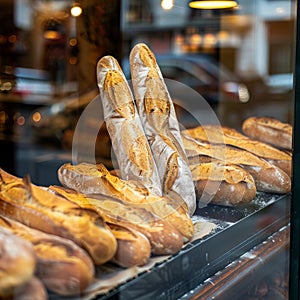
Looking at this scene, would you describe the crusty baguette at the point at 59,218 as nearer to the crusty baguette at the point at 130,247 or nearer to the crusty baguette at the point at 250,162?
the crusty baguette at the point at 130,247

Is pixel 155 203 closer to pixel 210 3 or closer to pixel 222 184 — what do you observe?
pixel 222 184

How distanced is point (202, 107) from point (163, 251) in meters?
0.63

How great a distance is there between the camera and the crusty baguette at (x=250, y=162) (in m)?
1.19

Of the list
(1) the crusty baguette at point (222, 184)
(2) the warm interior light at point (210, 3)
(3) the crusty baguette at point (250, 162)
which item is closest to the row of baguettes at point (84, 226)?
(1) the crusty baguette at point (222, 184)

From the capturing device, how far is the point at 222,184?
1.15 meters

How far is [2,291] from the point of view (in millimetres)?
568

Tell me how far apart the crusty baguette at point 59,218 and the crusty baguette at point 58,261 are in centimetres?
1

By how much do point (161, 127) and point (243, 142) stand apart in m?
0.39

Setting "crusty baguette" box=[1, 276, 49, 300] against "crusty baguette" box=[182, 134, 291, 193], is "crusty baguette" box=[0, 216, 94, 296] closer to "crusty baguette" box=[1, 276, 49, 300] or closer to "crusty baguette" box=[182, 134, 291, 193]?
"crusty baguette" box=[1, 276, 49, 300]

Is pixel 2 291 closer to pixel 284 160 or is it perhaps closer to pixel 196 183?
pixel 196 183

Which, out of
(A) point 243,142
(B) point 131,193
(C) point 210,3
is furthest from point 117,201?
(C) point 210,3

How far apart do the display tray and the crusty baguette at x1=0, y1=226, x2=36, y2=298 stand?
0.13 metres

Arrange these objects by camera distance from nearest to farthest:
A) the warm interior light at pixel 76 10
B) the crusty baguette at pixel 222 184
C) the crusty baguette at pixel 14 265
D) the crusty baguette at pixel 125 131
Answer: the crusty baguette at pixel 14 265
the crusty baguette at pixel 125 131
the crusty baguette at pixel 222 184
the warm interior light at pixel 76 10

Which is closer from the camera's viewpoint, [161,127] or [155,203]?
[155,203]
